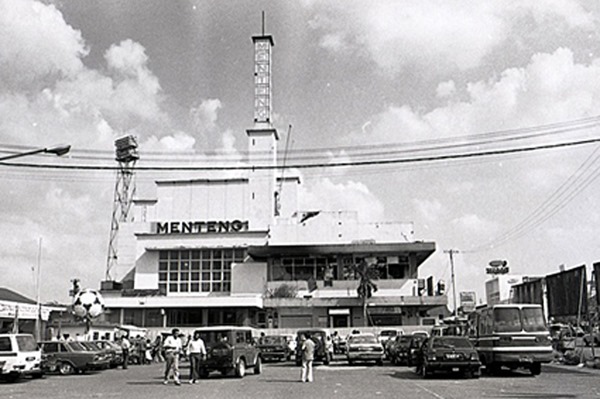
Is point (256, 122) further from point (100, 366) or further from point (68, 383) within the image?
point (68, 383)

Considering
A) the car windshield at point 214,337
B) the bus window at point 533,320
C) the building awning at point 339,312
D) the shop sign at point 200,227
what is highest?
the shop sign at point 200,227

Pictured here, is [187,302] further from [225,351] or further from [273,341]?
[225,351]

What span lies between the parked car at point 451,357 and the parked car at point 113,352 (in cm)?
1619

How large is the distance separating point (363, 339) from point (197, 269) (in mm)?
38241

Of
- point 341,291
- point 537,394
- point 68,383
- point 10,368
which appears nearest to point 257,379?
point 68,383

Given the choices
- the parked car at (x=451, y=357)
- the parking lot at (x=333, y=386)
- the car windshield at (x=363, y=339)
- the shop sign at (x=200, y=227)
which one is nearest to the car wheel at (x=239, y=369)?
the parking lot at (x=333, y=386)

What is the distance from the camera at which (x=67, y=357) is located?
31.3 m

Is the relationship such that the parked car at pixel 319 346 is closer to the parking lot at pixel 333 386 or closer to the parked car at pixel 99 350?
the parking lot at pixel 333 386

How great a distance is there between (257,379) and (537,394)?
36.3 feet

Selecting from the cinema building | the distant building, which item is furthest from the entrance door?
the distant building

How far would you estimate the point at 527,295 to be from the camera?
3878cm

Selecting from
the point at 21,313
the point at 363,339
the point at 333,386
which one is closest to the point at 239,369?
the point at 333,386

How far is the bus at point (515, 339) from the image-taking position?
25.7m

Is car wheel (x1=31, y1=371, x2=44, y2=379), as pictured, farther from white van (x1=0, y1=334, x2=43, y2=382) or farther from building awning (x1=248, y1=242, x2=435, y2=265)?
building awning (x1=248, y1=242, x2=435, y2=265)
